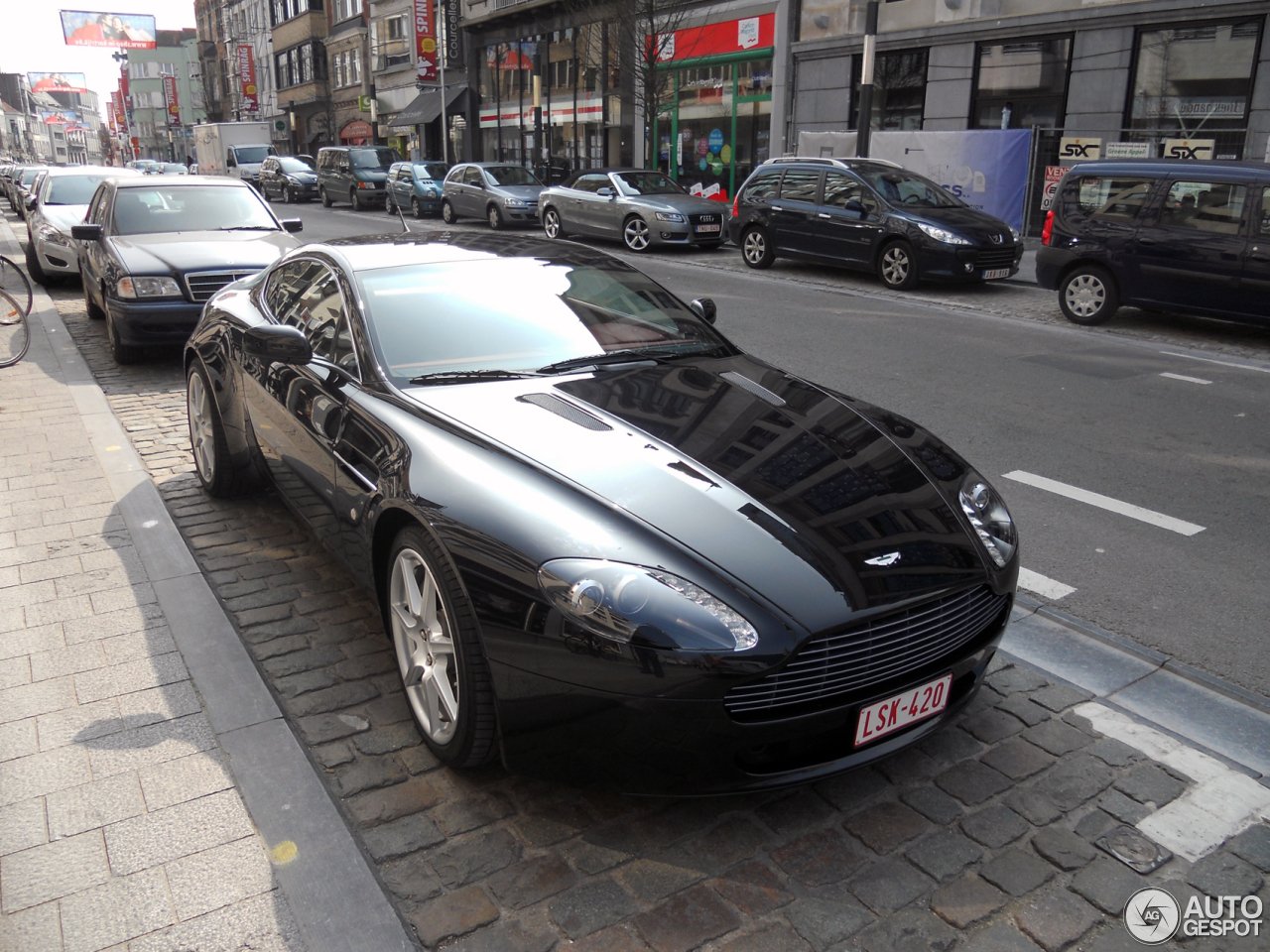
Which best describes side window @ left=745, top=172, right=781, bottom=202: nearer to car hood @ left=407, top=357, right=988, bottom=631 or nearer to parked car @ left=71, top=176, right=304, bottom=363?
parked car @ left=71, top=176, right=304, bottom=363

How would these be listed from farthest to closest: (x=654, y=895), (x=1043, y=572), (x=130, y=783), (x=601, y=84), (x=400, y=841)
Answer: (x=601, y=84)
(x=1043, y=572)
(x=130, y=783)
(x=400, y=841)
(x=654, y=895)

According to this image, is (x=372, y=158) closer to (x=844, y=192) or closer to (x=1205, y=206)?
(x=844, y=192)

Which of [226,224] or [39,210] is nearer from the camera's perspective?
[226,224]

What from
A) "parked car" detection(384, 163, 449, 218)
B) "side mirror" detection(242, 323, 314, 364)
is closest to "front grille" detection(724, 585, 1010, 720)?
"side mirror" detection(242, 323, 314, 364)

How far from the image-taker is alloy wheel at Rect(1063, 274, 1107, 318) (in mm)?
11039

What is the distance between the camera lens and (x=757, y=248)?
15734 mm

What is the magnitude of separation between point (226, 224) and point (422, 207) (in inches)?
722

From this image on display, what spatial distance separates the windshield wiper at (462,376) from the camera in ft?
11.5

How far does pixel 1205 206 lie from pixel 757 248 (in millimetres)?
6915

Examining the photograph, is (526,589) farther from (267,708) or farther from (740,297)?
(740,297)

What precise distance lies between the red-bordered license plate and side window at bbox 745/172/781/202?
13.5m

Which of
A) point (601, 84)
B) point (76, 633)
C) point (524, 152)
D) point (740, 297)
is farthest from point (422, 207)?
point (76, 633)

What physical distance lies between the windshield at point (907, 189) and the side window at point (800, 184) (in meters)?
0.74

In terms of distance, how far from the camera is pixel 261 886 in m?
2.50
